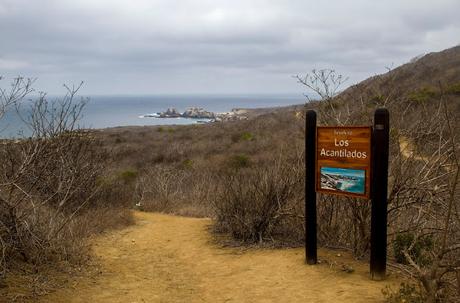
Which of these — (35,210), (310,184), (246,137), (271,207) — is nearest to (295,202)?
(271,207)

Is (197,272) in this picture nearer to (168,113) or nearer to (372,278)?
(372,278)

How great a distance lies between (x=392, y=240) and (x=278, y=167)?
238cm

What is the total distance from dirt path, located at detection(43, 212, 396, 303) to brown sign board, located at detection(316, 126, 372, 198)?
109cm

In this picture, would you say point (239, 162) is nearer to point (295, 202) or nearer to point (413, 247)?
point (295, 202)

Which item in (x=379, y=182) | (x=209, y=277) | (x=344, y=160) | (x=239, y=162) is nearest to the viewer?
(x=379, y=182)

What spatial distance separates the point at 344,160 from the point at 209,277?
2420 millimetres

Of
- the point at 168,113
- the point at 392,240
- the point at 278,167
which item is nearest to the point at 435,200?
the point at 392,240

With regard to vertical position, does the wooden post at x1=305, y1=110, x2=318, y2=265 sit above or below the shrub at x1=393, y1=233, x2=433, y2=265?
above

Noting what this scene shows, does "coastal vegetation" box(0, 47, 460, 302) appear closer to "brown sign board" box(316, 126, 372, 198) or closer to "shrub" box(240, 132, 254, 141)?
"brown sign board" box(316, 126, 372, 198)

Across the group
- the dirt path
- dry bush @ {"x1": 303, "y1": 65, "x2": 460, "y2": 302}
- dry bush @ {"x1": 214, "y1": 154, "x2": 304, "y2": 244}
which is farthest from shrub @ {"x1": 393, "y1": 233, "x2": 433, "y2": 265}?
dry bush @ {"x1": 214, "y1": 154, "x2": 304, "y2": 244}

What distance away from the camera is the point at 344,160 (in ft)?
18.8

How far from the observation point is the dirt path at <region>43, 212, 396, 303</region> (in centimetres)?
546

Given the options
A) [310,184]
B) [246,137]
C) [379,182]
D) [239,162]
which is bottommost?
[239,162]

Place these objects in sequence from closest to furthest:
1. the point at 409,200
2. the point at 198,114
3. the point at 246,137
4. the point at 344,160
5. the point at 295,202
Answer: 1. the point at 344,160
2. the point at 409,200
3. the point at 295,202
4. the point at 246,137
5. the point at 198,114
